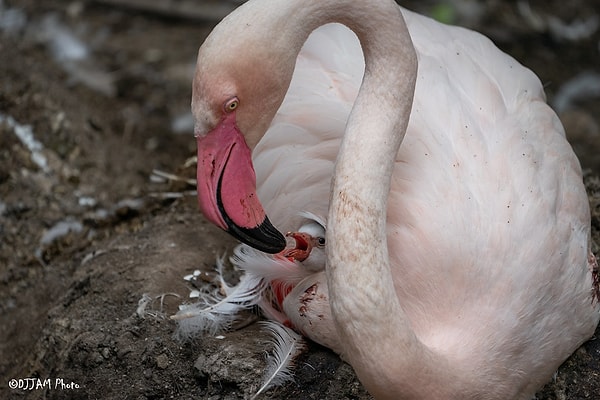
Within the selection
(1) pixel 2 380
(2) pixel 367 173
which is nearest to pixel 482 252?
(2) pixel 367 173

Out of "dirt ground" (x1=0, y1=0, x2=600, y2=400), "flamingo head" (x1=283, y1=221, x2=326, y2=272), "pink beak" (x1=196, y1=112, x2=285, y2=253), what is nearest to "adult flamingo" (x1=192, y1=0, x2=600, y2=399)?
"pink beak" (x1=196, y1=112, x2=285, y2=253)

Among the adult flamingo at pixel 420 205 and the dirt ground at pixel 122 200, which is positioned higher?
the adult flamingo at pixel 420 205

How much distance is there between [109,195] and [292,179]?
180 cm

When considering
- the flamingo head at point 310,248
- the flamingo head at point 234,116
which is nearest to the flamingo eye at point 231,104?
the flamingo head at point 234,116

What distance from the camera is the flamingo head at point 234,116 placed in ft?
8.03

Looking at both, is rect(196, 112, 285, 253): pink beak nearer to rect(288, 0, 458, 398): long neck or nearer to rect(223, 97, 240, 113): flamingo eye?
rect(223, 97, 240, 113): flamingo eye

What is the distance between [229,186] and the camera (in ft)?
8.52

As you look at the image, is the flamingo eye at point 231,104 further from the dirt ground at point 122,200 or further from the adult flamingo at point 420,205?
the dirt ground at point 122,200

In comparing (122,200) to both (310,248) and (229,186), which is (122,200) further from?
(229,186)

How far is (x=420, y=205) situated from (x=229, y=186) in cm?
63

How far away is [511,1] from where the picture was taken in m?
6.68

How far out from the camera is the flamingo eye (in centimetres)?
250

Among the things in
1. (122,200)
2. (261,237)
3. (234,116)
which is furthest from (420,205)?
(122,200)

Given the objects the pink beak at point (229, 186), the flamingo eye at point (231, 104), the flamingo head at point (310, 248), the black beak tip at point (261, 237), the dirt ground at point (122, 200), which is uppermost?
the flamingo eye at point (231, 104)
